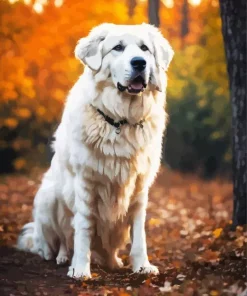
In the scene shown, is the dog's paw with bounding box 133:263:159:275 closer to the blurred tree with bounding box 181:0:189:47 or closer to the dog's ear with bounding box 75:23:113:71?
the dog's ear with bounding box 75:23:113:71

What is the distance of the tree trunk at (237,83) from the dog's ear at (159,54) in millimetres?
1382

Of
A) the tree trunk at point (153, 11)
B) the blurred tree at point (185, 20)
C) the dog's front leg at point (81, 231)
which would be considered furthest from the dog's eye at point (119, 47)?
the blurred tree at point (185, 20)

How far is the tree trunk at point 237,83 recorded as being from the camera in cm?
614

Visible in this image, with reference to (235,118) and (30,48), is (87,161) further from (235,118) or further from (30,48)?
(30,48)

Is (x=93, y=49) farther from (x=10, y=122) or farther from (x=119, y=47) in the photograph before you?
(x=10, y=122)

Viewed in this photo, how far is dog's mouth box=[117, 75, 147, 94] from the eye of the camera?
469 cm

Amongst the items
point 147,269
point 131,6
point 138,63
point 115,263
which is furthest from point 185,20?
point 147,269

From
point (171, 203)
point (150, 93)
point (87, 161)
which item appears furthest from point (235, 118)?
point (171, 203)

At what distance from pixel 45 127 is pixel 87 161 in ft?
19.9

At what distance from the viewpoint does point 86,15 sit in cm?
918

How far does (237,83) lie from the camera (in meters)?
6.24

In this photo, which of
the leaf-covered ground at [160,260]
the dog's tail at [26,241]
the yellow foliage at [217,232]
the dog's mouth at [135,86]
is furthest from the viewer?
the yellow foliage at [217,232]

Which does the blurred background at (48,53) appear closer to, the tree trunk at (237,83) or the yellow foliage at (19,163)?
the yellow foliage at (19,163)

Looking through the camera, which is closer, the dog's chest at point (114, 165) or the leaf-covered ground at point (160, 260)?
the leaf-covered ground at point (160, 260)
